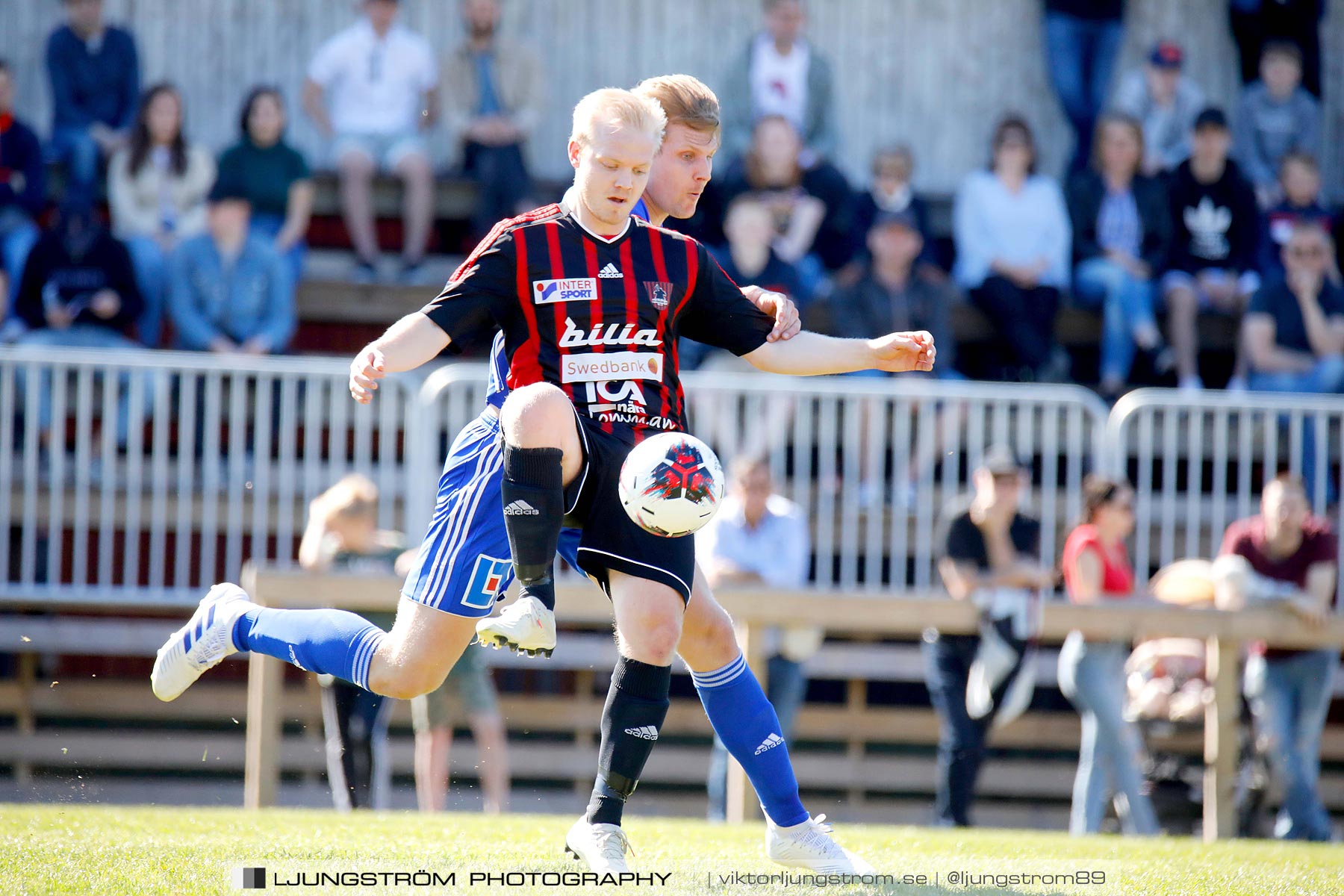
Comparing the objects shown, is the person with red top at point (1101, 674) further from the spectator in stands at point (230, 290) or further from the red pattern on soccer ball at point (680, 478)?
the spectator in stands at point (230, 290)

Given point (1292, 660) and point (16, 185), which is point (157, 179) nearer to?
point (16, 185)

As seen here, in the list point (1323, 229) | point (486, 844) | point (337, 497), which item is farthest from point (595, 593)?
point (1323, 229)

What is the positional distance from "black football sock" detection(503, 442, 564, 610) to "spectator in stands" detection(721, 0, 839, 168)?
297 inches

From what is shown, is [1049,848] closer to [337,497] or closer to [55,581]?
[337,497]

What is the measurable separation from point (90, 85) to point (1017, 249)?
6.28 metres

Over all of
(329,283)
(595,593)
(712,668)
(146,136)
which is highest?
(146,136)

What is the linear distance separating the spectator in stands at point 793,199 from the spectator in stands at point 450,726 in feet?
11.8

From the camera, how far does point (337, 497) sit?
7.36 metres

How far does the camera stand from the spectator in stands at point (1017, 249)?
9695 mm

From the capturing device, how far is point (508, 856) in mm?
4070

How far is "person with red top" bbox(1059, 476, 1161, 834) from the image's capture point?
7.33 meters

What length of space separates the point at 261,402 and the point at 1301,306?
6.38 metres

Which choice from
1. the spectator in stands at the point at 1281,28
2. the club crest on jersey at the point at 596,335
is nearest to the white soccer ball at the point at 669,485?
the club crest on jersey at the point at 596,335

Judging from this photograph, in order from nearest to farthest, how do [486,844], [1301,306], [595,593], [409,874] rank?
[409,874] < [486,844] < [595,593] < [1301,306]
